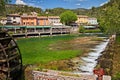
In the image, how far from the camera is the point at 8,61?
18484mm

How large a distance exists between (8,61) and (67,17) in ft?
344

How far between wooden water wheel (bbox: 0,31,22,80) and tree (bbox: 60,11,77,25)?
329 ft

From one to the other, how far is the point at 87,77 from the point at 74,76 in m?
0.96

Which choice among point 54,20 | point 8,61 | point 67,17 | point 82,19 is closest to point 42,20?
point 54,20

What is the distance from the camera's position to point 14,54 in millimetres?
20625

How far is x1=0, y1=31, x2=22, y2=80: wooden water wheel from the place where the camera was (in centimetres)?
1842

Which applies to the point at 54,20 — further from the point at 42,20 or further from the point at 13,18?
the point at 13,18

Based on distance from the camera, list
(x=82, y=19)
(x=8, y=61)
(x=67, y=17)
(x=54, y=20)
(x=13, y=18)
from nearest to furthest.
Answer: (x=8, y=61) < (x=13, y=18) < (x=67, y=17) < (x=54, y=20) < (x=82, y=19)

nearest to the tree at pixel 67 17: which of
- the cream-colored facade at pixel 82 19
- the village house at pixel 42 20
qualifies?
the village house at pixel 42 20

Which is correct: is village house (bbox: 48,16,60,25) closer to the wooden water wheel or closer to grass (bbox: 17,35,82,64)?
grass (bbox: 17,35,82,64)

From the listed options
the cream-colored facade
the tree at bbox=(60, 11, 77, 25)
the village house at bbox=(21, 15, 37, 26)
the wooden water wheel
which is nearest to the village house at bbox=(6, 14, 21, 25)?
the village house at bbox=(21, 15, 37, 26)

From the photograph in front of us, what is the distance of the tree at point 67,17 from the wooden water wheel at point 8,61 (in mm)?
100198

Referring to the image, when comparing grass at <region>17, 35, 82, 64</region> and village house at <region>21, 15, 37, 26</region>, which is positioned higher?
village house at <region>21, 15, 37, 26</region>

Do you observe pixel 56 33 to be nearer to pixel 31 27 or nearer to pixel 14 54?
pixel 31 27
